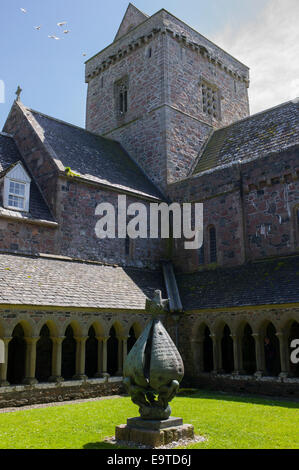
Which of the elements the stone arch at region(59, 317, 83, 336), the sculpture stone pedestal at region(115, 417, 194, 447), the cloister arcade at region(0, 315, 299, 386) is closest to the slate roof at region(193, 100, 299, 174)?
the cloister arcade at region(0, 315, 299, 386)

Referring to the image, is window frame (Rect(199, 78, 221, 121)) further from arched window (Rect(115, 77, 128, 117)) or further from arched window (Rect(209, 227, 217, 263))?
arched window (Rect(209, 227, 217, 263))

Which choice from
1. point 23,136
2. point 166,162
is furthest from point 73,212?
point 166,162

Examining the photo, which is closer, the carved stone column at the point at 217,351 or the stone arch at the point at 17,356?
the stone arch at the point at 17,356

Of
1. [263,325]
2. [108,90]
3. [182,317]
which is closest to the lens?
[263,325]

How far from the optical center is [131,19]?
95.3 ft

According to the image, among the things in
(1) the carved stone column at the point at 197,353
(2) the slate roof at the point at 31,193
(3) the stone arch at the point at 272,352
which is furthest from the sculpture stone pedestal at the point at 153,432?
(2) the slate roof at the point at 31,193

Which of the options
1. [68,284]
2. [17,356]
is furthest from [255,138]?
[17,356]

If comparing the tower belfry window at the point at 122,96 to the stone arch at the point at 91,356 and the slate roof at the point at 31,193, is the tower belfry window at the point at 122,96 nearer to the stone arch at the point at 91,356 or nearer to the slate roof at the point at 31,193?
the slate roof at the point at 31,193

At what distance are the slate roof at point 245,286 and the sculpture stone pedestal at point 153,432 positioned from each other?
7322 millimetres

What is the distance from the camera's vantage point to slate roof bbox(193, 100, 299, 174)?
1952 centimetres

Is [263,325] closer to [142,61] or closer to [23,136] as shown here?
[23,136]

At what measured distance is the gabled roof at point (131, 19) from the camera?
28.3 m
